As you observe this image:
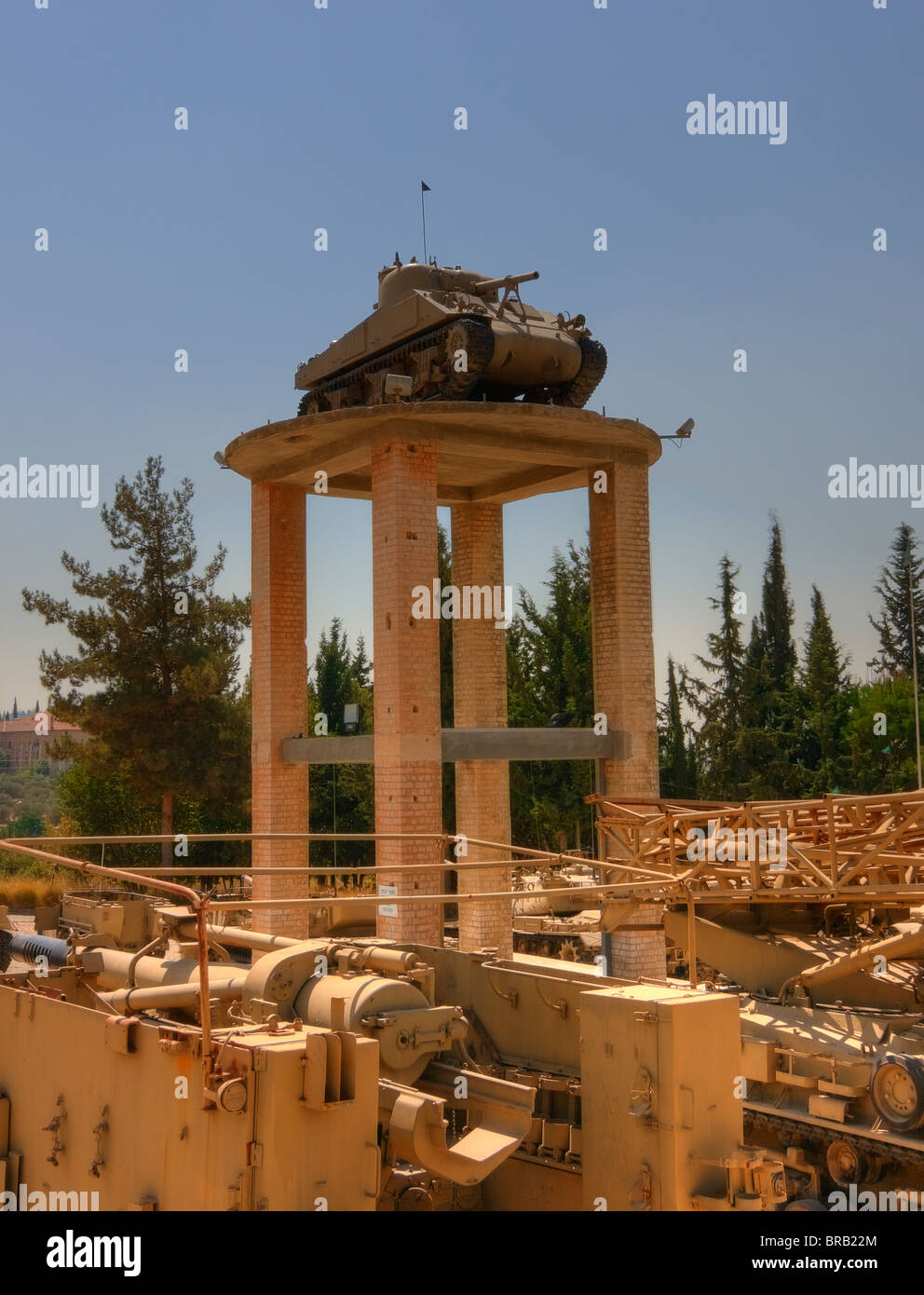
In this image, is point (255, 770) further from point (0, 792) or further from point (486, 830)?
point (0, 792)

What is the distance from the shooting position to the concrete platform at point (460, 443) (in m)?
19.8

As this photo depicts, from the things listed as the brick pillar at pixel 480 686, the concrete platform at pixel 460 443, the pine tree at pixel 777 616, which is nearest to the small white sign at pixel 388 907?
the brick pillar at pixel 480 686

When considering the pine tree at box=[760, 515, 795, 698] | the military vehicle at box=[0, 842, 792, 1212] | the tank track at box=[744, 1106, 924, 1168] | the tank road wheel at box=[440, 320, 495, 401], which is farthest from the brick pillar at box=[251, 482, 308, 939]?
the pine tree at box=[760, 515, 795, 698]

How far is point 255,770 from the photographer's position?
74.0ft

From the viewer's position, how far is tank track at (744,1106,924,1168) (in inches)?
444

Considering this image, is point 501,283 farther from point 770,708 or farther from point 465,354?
point 770,708

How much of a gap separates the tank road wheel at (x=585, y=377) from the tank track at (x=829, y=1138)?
1232 cm

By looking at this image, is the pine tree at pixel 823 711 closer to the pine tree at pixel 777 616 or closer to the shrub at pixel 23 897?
the pine tree at pixel 777 616

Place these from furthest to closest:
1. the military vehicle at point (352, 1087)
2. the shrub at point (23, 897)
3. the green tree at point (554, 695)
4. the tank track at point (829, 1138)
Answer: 1. the green tree at point (554, 695)
2. the shrub at point (23, 897)
3. the tank track at point (829, 1138)
4. the military vehicle at point (352, 1087)

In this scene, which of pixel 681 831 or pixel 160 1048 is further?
pixel 681 831
